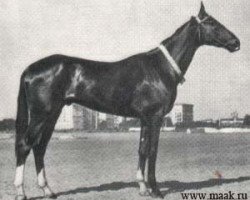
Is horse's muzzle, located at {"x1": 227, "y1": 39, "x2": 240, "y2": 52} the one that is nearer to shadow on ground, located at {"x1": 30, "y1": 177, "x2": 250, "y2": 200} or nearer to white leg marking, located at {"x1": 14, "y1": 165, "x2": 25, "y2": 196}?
shadow on ground, located at {"x1": 30, "y1": 177, "x2": 250, "y2": 200}

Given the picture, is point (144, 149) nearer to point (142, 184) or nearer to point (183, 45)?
point (142, 184)

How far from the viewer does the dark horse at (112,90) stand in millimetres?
7391

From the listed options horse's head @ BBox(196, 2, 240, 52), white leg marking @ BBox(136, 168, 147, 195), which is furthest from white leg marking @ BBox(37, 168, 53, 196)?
horse's head @ BBox(196, 2, 240, 52)

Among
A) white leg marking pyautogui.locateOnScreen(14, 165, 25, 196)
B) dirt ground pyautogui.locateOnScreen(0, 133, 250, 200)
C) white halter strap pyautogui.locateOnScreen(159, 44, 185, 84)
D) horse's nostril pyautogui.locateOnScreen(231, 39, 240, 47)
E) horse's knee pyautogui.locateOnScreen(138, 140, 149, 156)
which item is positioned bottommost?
dirt ground pyautogui.locateOnScreen(0, 133, 250, 200)

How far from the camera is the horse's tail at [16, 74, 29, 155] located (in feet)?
24.8

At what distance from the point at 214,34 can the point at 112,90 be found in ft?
6.45

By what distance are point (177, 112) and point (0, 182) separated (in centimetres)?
10920

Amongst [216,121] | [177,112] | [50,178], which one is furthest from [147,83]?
[177,112]

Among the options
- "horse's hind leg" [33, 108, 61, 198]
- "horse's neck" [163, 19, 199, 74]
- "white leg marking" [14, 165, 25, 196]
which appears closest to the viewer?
"white leg marking" [14, 165, 25, 196]

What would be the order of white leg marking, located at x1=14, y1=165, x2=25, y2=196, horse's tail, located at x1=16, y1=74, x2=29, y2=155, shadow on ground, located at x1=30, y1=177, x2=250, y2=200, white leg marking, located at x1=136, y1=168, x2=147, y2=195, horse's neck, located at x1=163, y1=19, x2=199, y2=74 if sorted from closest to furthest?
white leg marking, located at x1=14, y1=165, x2=25, y2=196 → horse's tail, located at x1=16, y1=74, x2=29, y2=155 → white leg marking, located at x1=136, y1=168, x2=147, y2=195 → horse's neck, located at x1=163, y1=19, x2=199, y2=74 → shadow on ground, located at x1=30, y1=177, x2=250, y2=200

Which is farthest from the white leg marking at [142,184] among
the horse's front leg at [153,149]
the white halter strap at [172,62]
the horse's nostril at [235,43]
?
the horse's nostril at [235,43]

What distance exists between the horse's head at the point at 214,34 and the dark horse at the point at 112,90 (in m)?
0.02

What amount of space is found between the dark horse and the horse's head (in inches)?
0.6

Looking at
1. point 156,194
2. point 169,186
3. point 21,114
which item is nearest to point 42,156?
point 21,114
